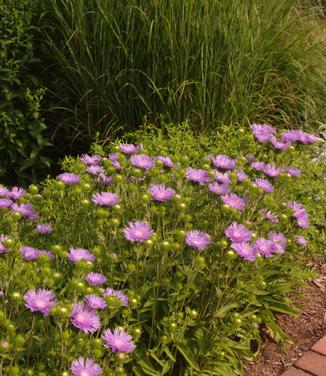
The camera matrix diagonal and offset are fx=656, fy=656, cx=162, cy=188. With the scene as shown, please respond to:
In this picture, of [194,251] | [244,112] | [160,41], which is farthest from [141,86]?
[194,251]

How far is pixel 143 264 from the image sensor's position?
2.47 m

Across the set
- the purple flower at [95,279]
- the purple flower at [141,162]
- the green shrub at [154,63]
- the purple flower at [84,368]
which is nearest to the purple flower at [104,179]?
the purple flower at [141,162]

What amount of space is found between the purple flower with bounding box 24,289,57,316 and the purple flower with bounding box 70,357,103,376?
171 mm

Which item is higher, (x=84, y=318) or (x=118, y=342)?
(x=84, y=318)

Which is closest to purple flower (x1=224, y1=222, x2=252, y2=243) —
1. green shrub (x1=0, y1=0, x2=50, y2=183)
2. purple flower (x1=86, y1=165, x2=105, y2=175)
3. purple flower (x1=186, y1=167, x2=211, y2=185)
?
purple flower (x1=186, y1=167, x2=211, y2=185)

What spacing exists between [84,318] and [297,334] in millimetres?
1682

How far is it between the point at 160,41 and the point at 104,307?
3.06 metres

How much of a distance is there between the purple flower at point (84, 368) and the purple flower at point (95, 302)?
167 mm

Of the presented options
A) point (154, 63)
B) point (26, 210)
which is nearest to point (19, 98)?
point (154, 63)

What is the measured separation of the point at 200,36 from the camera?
15.6ft

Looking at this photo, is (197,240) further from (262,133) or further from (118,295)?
(262,133)

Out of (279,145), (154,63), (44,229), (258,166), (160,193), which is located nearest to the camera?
(160,193)

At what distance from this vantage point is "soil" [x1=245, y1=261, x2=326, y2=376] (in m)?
3.10

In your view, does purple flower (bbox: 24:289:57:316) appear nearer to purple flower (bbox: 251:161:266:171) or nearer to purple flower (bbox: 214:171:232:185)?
purple flower (bbox: 214:171:232:185)
